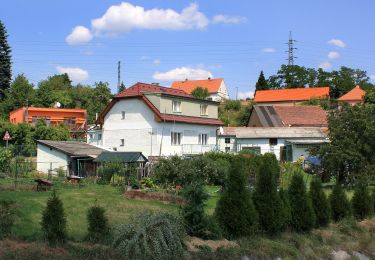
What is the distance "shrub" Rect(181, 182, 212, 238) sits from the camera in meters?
12.8

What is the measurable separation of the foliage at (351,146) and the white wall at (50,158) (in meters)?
19.2

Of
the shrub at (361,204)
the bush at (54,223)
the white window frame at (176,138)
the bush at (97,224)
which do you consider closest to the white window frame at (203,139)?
the white window frame at (176,138)

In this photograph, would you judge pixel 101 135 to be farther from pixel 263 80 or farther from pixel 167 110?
pixel 263 80

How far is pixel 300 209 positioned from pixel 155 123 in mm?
27154

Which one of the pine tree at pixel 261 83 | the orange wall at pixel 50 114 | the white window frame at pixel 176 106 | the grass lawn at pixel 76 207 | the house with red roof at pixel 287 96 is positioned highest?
the pine tree at pixel 261 83

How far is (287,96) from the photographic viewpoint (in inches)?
4087

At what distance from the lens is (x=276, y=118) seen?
61.7m

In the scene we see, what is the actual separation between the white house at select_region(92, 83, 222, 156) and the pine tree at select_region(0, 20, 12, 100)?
3602 centimetres

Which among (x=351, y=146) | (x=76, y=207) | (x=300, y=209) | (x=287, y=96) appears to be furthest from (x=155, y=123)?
(x=287, y=96)

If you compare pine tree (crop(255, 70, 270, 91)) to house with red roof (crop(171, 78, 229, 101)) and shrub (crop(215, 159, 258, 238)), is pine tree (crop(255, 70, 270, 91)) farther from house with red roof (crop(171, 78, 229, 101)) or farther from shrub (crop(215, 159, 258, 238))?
shrub (crop(215, 159, 258, 238))

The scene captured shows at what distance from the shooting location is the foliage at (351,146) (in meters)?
30.0

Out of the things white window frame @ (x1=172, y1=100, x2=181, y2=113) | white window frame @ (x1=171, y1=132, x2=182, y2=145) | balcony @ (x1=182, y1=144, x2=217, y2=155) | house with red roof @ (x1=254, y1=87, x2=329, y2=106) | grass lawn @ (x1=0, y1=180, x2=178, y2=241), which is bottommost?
grass lawn @ (x1=0, y1=180, x2=178, y2=241)

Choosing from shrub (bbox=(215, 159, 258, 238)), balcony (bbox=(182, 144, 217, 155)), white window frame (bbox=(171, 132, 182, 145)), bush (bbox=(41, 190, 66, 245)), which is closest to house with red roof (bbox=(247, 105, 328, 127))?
balcony (bbox=(182, 144, 217, 155))

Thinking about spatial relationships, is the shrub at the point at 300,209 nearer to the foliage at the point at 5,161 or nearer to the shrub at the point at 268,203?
the shrub at the point at 268,203
